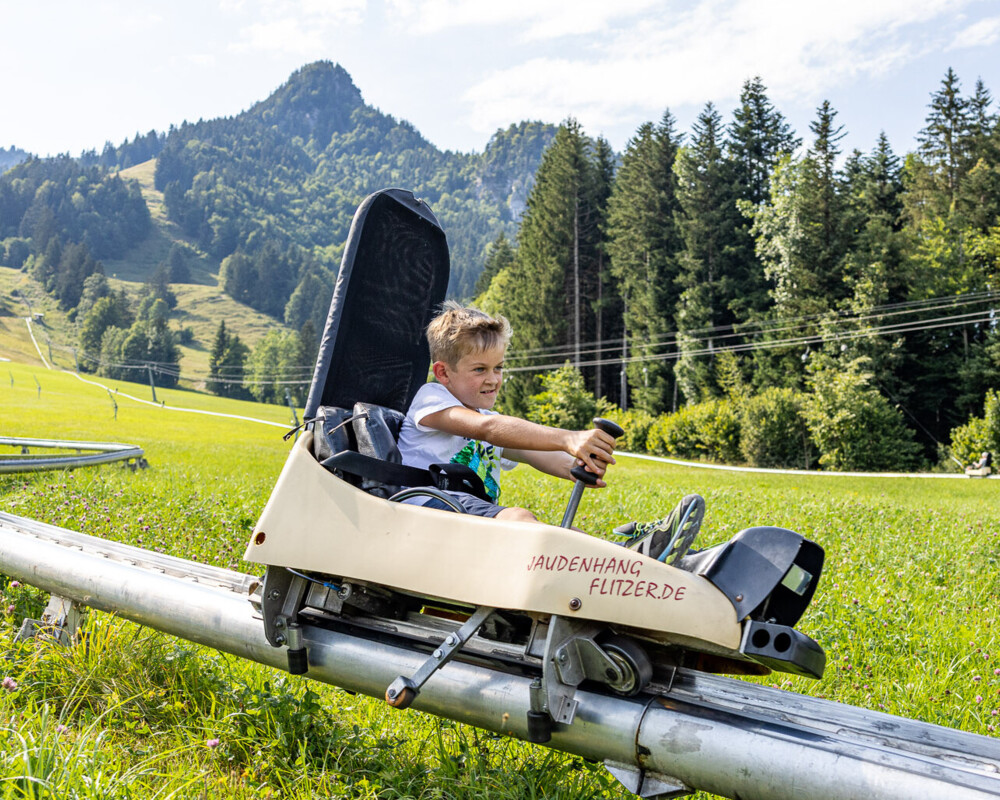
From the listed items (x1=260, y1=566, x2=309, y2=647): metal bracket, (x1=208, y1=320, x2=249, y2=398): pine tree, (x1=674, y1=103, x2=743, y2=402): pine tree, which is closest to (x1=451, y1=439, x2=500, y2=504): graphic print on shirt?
(x1=260, y1=566, x2=309, y2=647): metal bracket

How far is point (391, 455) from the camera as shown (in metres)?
3.38

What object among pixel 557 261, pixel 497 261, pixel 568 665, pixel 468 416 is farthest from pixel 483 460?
pixel 497 261

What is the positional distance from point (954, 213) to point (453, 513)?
53.7 metres

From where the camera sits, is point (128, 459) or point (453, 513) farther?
point (128, 459)

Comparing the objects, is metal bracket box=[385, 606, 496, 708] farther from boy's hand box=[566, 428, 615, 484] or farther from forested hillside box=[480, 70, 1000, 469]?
forested hillside box=[480, 70, 1000, 469]

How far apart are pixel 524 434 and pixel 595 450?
385 millimetres

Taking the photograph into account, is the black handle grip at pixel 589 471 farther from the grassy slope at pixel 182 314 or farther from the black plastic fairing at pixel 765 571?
the grassy slope at pixel 182 314

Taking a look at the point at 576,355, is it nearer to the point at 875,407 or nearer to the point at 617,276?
the point at 617,276

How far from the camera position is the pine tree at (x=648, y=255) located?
191 feet

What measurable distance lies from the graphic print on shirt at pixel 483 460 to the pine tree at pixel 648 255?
2145 inches

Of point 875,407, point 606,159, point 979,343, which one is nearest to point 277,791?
point 875,407

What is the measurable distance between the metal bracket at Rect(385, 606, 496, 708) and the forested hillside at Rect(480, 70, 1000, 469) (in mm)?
41561

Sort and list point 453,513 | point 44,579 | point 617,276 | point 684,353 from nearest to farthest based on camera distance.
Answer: point 453,513
point 44,579
point 684,353
point 617,276

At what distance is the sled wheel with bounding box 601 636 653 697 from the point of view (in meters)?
2.57
